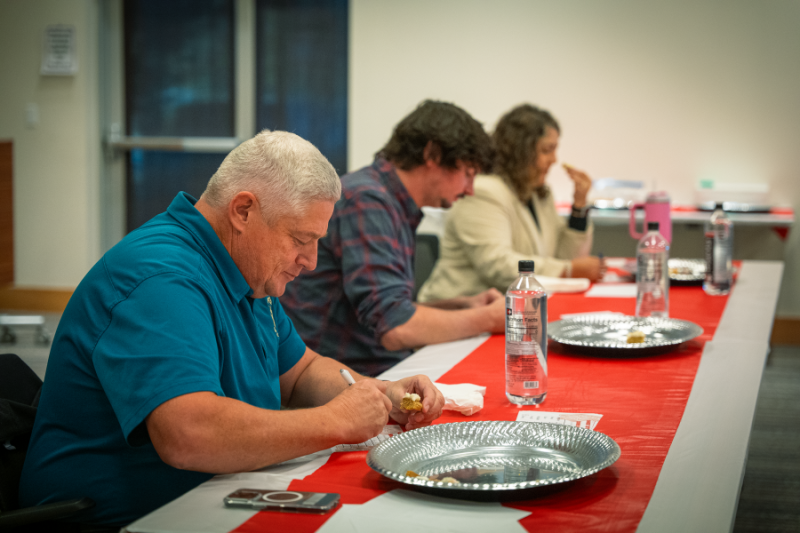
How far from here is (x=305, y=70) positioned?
5379mm

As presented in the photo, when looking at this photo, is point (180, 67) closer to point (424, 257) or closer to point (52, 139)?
point (52, 139)

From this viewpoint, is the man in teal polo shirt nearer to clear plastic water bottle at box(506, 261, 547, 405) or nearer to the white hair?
the white hair

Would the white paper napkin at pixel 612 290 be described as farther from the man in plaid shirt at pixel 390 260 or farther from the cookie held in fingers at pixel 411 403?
the cookie held in fingers at pixel 411 403

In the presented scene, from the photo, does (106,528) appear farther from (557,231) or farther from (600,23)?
(600,23)

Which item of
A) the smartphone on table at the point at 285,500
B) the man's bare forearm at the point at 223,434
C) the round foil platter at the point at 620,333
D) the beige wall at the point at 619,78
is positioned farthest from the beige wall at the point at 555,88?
the smartphone on table at the point at 285,500

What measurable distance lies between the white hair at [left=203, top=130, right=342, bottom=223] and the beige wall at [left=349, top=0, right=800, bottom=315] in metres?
3.89

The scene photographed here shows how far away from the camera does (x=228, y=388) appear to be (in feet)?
3.75

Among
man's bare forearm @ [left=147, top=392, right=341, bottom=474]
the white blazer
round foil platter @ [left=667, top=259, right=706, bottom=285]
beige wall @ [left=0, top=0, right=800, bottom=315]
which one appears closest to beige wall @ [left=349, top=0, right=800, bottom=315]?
beige wall @ [left=0, top=0, right=800, bottom=315]

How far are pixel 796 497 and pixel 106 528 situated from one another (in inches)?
87.6

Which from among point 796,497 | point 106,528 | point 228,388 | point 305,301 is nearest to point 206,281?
point 228,388

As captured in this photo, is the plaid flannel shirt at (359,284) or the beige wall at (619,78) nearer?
the plaid flannel shirt at (359,284)

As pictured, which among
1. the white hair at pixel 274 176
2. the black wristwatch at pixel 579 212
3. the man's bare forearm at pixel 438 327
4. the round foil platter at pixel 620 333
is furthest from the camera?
the black wristwatch at pixel 579 212

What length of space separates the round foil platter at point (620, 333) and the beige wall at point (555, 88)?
3055 mm

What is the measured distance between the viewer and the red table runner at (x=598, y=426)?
2.77 ft
